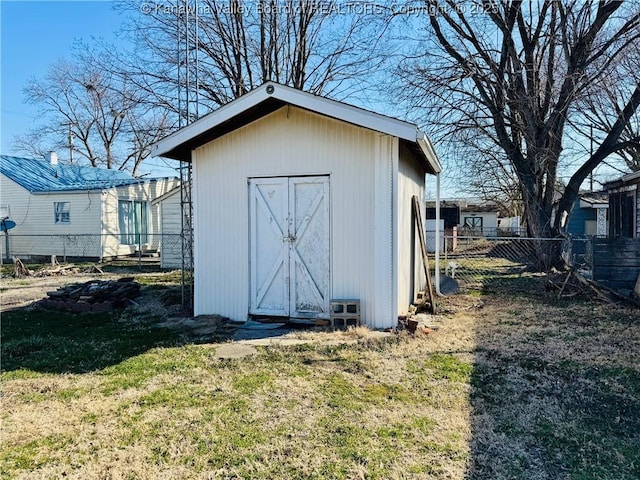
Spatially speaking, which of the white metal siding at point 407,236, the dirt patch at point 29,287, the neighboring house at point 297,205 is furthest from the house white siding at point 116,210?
the white metal siding at point 407,236

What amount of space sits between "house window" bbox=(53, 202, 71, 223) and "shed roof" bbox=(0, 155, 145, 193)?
0.61 m

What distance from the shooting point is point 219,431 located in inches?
122

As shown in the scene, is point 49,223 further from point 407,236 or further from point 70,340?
point 407,236

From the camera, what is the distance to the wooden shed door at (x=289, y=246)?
20.2 feet

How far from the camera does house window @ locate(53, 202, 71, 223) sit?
17562 millimetres

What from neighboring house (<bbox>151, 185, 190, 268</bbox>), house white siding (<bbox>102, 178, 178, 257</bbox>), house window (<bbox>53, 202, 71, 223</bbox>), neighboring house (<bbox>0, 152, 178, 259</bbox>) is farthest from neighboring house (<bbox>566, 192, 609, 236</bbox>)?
house window (<bbox>53, 202, 71, 223</bbox>)

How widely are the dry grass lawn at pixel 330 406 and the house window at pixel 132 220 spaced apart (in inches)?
511

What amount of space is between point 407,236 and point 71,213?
606 inches

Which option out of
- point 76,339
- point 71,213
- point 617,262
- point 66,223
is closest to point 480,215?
point 617,262

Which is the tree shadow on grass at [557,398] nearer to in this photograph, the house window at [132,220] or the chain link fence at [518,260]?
the chain link fence at [518,260]

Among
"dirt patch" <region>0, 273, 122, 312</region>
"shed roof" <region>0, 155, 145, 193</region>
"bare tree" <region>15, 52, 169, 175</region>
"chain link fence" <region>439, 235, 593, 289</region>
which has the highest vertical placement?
"bare tree" <region>15, 52, 169, 175</region>

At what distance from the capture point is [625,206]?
13.2 metres

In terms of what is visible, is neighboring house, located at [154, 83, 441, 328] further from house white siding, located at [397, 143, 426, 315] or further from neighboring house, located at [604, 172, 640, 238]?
neighboring house, located at [604, 172, 640, 238]

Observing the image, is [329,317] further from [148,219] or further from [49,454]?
[148,219]
